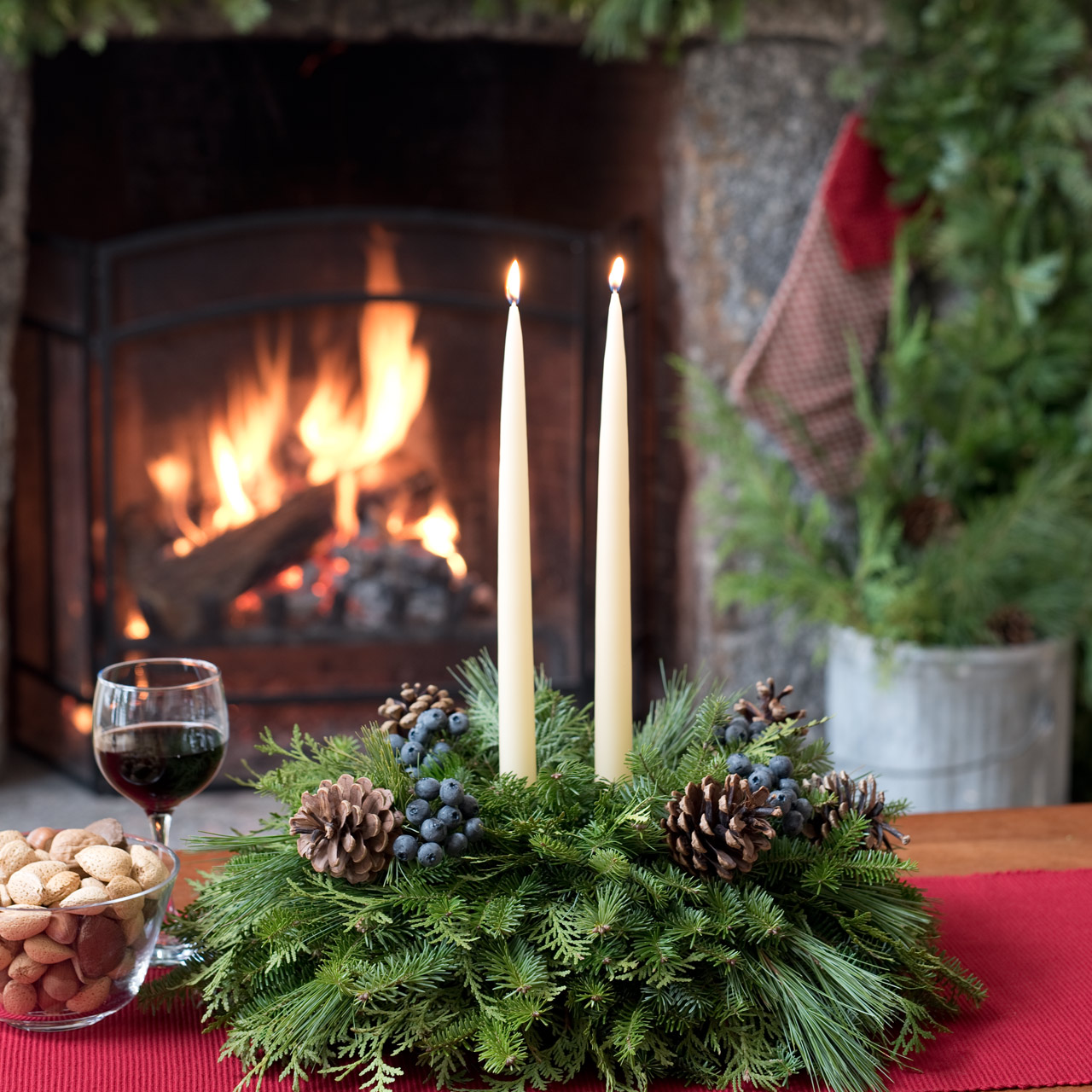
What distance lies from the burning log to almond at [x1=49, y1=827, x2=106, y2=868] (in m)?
1.50

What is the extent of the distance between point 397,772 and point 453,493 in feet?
5.15

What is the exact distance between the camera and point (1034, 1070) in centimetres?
54

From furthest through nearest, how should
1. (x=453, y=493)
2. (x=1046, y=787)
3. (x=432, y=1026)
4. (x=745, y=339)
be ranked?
1. (x=453, y=493)
2. (x=745, y=339)
3. (x=1046, y=787)
4. (x=432, y=1026)

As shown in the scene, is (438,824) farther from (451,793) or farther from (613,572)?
(613,572)

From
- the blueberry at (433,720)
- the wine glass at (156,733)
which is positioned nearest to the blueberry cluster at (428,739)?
the blueberry at (433,720)

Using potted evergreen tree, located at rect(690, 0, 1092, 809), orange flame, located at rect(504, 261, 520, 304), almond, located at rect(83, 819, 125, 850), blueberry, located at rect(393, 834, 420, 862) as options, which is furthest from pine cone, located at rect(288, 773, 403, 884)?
potted evergreen tree, located at rect(690, 0, 1092, 809)

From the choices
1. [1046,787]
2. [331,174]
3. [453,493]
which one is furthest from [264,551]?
[1046,787]

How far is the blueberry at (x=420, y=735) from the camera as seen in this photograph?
611mm

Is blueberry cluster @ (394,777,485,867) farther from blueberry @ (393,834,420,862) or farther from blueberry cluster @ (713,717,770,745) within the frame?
blueberry cluster @ (713,717,770,745)

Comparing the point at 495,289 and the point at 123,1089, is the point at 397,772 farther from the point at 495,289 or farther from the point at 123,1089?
the point at 495,289

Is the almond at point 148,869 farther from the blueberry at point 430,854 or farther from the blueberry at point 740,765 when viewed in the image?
the blueberry at point 740,765

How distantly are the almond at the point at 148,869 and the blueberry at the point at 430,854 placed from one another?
0.38 ft

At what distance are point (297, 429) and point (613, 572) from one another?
160 centimetres

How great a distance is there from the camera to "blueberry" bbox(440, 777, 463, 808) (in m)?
0.53
